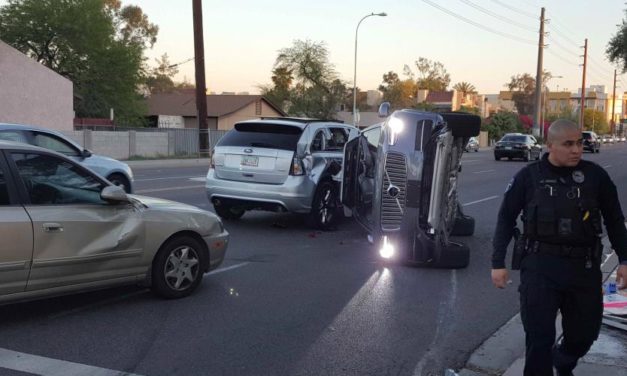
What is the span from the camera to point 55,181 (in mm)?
5309

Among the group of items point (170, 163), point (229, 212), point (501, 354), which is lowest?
point (501, 354)

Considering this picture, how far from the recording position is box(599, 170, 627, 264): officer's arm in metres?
3.74

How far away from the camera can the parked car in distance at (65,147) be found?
10.7 meters

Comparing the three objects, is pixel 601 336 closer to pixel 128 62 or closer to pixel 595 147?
pixel 128 62

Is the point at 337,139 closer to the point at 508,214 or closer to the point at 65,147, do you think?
the point at 65,147

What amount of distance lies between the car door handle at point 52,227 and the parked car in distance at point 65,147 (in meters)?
5.91

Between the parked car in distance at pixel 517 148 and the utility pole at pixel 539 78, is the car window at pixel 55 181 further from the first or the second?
the utility pole at pixel 539 78

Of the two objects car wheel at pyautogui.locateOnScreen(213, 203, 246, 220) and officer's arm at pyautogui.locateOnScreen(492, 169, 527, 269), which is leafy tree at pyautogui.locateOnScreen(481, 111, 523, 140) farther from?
officer's arm at pyautogui.locateOnScreen(492, 169, 527, 269)

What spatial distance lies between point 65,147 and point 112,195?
6.67 m

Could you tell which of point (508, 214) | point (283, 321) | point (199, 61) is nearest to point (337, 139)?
point (283, 321)

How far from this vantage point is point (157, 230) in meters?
5.83

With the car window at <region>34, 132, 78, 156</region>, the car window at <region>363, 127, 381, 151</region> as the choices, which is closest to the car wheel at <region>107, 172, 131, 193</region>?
the car window at <region>34, 132, 78, 156</region>

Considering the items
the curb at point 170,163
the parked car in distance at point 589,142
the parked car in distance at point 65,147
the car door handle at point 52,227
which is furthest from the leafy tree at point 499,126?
the car door handle at point 52,227

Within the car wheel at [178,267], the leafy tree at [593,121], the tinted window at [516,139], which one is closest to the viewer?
the car wheel at [178,267]
